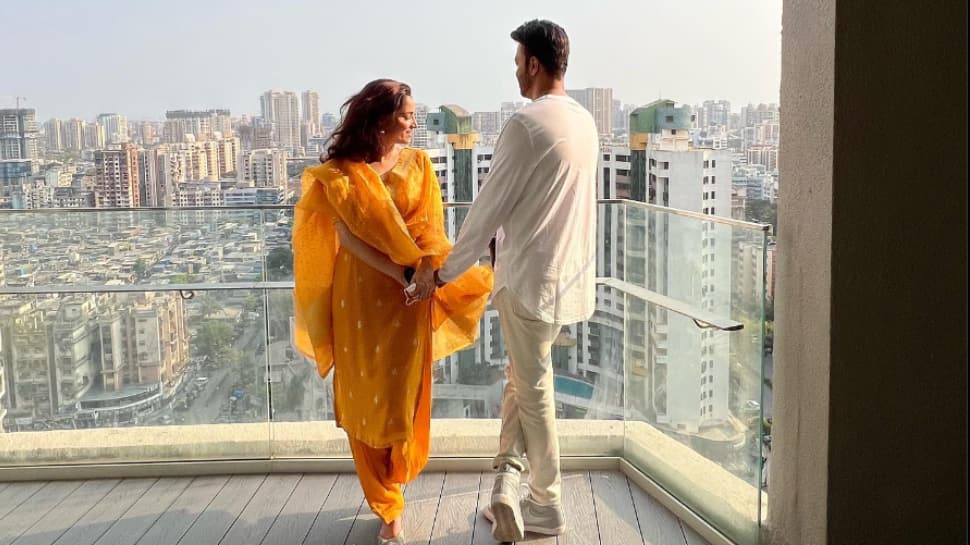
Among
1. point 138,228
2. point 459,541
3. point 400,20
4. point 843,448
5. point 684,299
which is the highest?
point 400,20

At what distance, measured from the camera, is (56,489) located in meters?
3.68

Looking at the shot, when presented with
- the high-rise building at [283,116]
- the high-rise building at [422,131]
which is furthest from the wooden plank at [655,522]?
the high-rise building at [283,116]

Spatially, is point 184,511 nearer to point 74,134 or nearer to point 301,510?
point 301,510

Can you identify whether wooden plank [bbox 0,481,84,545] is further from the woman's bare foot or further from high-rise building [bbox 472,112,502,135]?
high-rise building [bbox 472,112,502,135]

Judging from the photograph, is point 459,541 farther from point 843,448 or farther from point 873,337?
point 873,337

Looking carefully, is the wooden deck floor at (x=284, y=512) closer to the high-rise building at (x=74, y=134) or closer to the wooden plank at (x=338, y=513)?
the wooden plank at (x=338, y=513)

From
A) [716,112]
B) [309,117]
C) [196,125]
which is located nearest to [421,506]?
[309,117]

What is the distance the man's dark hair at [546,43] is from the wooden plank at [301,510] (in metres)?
1.73

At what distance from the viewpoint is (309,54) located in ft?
13.7

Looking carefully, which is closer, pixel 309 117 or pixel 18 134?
pixel 309 117

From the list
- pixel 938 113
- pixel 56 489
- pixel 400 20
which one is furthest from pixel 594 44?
pixel 56 489

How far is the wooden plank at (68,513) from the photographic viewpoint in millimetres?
3197

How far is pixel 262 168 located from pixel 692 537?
2.21 meters

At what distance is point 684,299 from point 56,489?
2.50 meters
